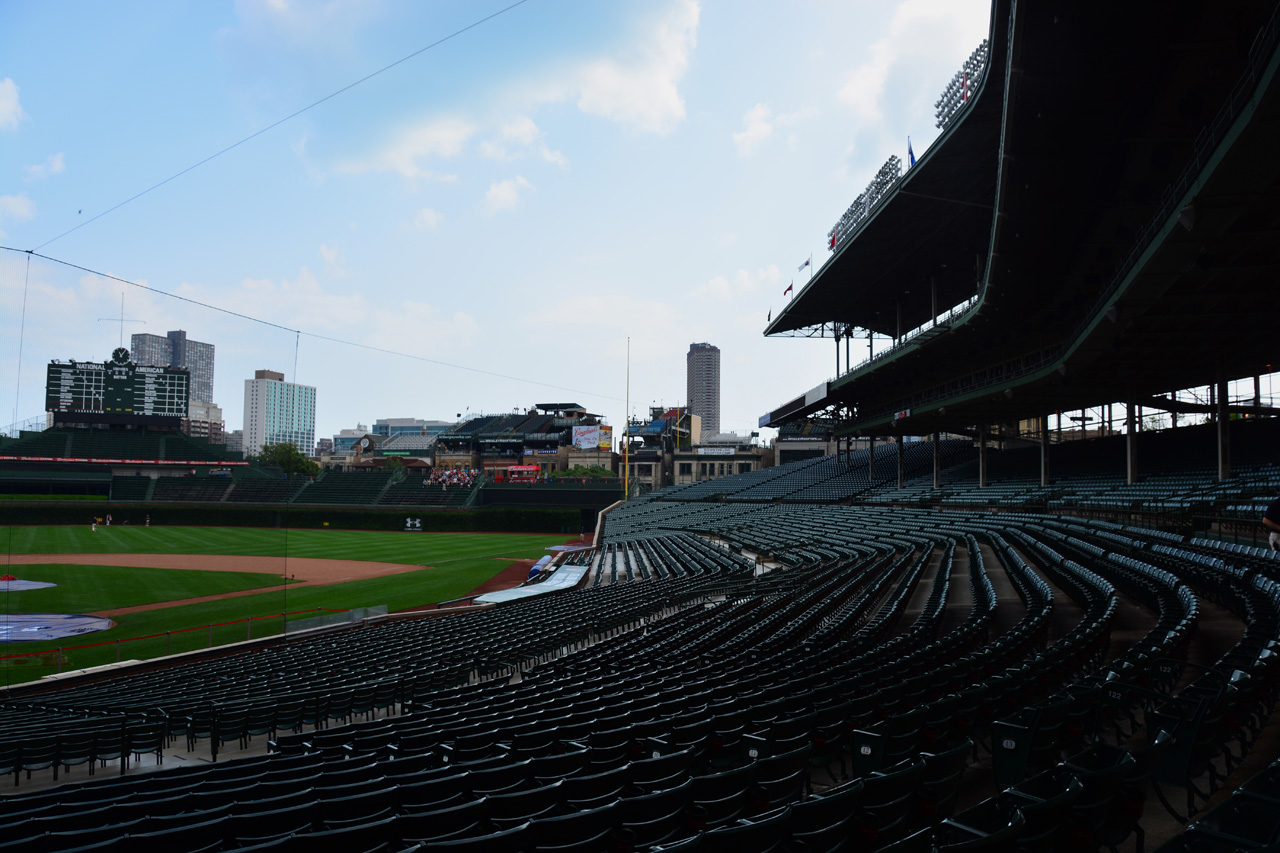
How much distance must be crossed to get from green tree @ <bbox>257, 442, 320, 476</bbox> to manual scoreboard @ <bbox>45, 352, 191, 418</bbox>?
100 ft

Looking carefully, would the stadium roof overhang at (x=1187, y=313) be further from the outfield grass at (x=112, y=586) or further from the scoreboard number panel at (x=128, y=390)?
the scoreboard number panel at (x=128, y=390)

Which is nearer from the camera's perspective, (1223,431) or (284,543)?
(1223,431)

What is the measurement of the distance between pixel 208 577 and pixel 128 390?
129 feet

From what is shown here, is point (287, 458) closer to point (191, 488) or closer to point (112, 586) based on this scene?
point (191, 488)

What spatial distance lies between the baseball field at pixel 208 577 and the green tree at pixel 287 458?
47260 millimetres

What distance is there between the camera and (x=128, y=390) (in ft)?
208

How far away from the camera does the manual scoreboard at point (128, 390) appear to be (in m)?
50.8

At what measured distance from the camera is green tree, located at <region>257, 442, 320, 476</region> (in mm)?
101694

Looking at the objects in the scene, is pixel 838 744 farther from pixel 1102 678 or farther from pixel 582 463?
pixel 582 463

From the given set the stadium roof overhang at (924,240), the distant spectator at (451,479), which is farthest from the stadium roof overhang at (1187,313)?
the distant spectator at (451,479)

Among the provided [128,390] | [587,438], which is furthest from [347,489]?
[587,438]

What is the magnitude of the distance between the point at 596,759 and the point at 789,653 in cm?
496

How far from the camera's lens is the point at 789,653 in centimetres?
1027

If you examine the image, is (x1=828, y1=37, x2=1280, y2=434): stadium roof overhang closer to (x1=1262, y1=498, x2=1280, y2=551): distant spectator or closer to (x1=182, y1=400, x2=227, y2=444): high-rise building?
(x1=1262, y1=498, x2=1280, y2=551): distant spectator
